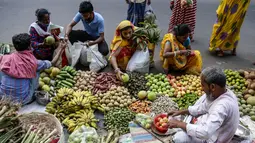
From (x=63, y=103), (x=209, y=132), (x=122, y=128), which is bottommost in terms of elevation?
(x=122, y=128)

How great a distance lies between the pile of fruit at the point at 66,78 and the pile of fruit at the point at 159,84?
1262mm

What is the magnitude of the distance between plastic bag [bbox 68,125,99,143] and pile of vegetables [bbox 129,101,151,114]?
908mm

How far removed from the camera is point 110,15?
7.93 m

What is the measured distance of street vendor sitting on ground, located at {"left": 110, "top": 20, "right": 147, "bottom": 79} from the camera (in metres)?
4.71

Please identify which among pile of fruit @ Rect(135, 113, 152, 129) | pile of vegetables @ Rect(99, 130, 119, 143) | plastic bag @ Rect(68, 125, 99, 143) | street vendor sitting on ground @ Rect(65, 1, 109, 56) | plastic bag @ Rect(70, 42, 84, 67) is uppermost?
street vendor sitting on ground @ Rect(65, 1, 109, 56)

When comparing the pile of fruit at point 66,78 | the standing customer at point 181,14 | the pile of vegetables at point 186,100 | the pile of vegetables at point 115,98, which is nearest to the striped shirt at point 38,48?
the pile of fruit at point 66,78

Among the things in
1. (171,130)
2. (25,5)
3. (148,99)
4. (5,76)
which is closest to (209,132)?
(171,130)

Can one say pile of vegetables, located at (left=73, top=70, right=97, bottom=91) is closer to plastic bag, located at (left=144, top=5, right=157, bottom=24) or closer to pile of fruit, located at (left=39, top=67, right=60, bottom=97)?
pile of fruit, located at (left=39, top=67, right=60, bottom=97)

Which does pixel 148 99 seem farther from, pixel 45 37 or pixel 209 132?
pixel 45 37

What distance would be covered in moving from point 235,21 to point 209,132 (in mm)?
3613

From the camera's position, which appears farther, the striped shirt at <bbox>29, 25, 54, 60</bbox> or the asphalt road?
the asphalt road

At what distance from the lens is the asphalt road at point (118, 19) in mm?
5929

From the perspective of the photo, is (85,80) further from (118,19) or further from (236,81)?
(118,19)

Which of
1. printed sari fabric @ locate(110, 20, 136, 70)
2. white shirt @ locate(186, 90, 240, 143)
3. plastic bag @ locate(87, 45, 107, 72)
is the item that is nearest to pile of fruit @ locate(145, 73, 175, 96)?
printed sari fabric @ locate(110, 20, 136, 70)
